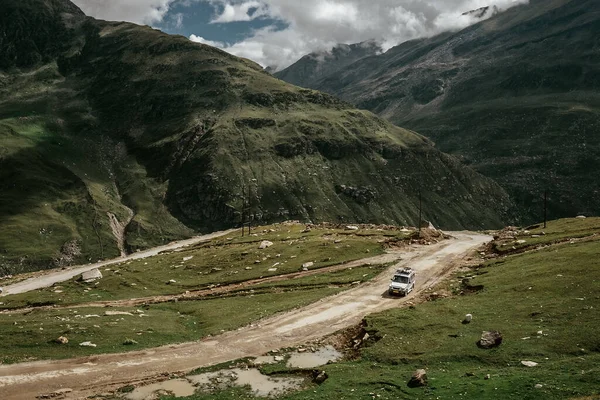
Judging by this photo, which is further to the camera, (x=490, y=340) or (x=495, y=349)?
(x=490, y=340)

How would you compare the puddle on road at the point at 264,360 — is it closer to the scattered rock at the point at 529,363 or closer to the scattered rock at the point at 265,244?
the scattered rock at the point at 529,363

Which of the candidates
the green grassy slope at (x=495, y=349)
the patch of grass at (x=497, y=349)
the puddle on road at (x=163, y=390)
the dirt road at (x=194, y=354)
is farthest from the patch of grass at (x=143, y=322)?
the patch of grass at (x=497, y=349)

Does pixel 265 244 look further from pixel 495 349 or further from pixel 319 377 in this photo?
pixel 495 349

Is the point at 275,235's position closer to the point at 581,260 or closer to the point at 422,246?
the point at 422,246

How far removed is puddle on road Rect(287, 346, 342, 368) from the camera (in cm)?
4041

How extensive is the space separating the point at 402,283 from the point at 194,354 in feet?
101

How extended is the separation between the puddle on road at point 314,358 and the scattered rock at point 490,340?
41.3 ft

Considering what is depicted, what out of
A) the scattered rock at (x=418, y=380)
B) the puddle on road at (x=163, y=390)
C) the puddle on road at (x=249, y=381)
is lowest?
the puddle on road at (x=249, y=381)

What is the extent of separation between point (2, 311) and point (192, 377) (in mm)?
47275

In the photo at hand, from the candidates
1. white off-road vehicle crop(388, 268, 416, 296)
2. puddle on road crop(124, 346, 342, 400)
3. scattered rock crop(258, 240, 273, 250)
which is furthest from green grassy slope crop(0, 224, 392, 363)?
puddle on road crop(124, 346, 342, 400)

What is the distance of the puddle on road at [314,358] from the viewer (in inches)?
1591

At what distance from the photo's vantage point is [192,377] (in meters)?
38.2

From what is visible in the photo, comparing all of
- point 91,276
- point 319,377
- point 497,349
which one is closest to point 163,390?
point 319,377

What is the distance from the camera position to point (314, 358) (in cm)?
4209
